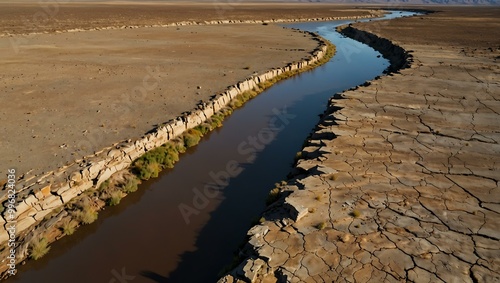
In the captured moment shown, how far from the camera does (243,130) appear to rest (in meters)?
15.8

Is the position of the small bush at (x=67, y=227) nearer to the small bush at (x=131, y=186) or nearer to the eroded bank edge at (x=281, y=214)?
the small bush at (x=131, y=186)

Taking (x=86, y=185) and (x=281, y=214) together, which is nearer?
(x=281, y=214)

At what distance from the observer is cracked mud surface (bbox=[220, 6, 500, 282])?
671cm

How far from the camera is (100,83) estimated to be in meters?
19.0

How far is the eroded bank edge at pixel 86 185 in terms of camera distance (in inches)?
335

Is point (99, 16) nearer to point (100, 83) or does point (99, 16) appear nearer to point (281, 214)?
point (100, 83)

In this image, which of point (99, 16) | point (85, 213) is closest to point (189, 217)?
point (85, 213)

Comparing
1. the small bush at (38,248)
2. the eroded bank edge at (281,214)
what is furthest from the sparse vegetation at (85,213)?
the eroded bank edge at (281,214)

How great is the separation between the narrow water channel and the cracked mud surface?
132 cm

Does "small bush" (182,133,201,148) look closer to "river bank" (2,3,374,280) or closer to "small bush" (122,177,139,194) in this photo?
"river bank" (2,3,374,280)

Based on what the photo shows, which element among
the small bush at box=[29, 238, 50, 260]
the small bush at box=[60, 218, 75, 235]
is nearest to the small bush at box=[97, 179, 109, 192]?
the small bush at box=[60, 218, 75, 235]

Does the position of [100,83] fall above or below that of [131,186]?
above

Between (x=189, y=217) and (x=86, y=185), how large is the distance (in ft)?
10.1

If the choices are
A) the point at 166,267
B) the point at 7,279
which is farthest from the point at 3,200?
the point at 166,267
